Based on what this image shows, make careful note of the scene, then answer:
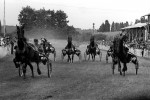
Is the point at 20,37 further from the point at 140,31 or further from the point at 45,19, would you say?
the point at 45,19

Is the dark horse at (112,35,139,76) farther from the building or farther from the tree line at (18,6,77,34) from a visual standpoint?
the tree line at (18,6,77,34)

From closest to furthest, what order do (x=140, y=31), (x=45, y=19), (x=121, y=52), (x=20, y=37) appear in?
(x=20, y=37) < (x=121, y=52) < (x=140, y=31) < (x=45, y=19)

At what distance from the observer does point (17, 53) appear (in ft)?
47.1

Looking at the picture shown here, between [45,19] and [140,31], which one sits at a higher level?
[45,19]

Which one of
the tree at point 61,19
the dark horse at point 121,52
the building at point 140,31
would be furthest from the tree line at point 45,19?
the dark horse at point 121,52

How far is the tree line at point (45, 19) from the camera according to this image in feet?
365

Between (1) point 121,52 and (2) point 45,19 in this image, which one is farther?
(2) point 45,19

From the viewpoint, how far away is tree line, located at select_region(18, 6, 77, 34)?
11138cm

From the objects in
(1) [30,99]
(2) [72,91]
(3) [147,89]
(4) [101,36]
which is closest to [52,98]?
(1) [30,99]

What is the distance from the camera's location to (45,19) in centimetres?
11344

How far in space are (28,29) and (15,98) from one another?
9916cm

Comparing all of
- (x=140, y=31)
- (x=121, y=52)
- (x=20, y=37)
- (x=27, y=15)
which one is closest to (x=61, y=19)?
(x=27, y=15)

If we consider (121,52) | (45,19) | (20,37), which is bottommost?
(121,52)

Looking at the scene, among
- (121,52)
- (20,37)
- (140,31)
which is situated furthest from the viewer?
(140,31)
